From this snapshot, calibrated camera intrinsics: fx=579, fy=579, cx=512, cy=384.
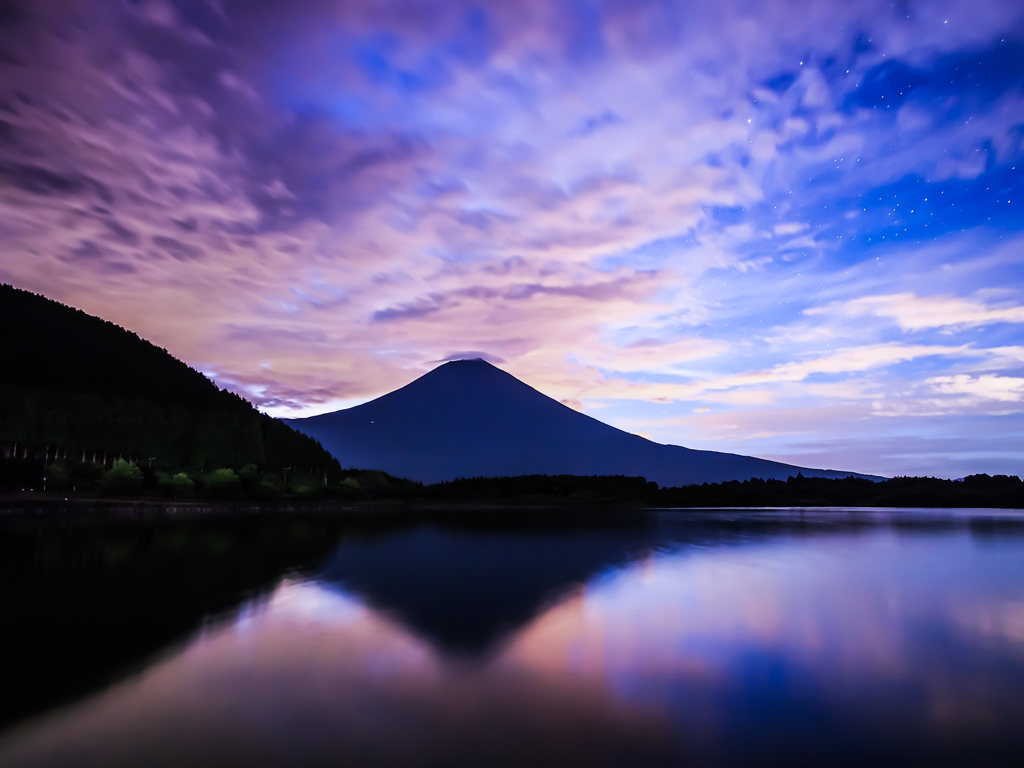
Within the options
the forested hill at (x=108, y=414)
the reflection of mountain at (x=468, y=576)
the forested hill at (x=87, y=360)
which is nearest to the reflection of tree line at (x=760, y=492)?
the forested hill at (x=108, y=414)

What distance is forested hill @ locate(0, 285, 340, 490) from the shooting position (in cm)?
5634

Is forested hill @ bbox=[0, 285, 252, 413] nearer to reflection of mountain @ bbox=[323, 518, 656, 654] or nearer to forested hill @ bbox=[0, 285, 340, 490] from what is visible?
forested hill @ bbox=[0, 285, 340, 490]

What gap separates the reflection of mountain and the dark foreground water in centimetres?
12

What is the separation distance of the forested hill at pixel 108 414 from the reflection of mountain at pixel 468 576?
4141 centimetres

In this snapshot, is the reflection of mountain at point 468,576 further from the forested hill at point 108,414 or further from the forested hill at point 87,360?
the forested hill at point 87,360

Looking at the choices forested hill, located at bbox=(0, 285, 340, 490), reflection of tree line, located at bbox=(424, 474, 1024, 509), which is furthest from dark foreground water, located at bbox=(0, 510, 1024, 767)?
reflection of tree line, located at bbox=(424, 474, 1024, 509)

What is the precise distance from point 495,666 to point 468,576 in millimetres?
8633

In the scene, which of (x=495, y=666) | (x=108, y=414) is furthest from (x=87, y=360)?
(x=495, y=666)

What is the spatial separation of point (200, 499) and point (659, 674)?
60036mm

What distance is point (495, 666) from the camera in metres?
7.93

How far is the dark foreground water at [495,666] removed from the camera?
5379mm

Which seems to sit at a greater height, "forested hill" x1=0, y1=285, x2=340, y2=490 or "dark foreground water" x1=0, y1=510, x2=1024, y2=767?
"forested hill" x1=0, y1=285, x2=340, y2=490

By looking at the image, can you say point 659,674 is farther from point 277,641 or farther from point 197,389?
point 197,389

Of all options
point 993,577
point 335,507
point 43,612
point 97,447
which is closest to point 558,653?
point 43,612
